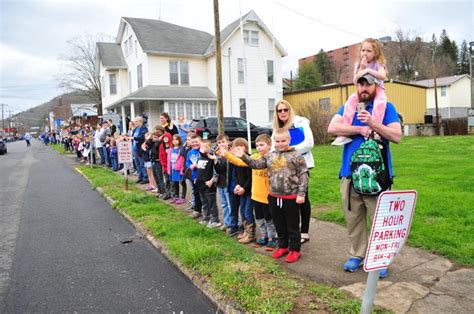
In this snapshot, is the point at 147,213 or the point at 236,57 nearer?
the point at 147,213

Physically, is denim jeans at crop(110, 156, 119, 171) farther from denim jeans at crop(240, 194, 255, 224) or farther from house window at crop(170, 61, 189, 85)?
house window at crop(170, 61, 189, 85)

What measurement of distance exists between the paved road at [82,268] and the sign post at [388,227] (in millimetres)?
1818

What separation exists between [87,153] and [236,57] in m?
16.1

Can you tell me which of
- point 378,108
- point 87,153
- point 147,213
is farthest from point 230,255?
point 87,153

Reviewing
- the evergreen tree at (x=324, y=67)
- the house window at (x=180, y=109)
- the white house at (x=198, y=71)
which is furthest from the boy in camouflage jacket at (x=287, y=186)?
the evergreen tree at (x=324, y=67)

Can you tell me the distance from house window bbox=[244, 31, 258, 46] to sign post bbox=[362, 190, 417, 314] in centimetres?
2882

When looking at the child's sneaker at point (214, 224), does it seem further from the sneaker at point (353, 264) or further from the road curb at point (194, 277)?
the sneaker at point (353, 264)

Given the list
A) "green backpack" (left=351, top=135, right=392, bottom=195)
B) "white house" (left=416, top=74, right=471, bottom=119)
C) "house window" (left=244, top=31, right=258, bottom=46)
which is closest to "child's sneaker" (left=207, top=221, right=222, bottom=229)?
"green backpack" (left=351, top=135, right=392, bottom=195)

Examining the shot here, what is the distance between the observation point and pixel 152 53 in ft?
Result: 94.6

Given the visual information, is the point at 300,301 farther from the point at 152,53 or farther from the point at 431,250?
the point at 152,53

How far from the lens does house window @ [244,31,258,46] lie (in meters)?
29.9

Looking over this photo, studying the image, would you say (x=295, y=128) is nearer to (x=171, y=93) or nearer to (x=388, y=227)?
(x=388, y=227)

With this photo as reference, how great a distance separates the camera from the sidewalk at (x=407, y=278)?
3.37m

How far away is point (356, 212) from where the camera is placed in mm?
4051
